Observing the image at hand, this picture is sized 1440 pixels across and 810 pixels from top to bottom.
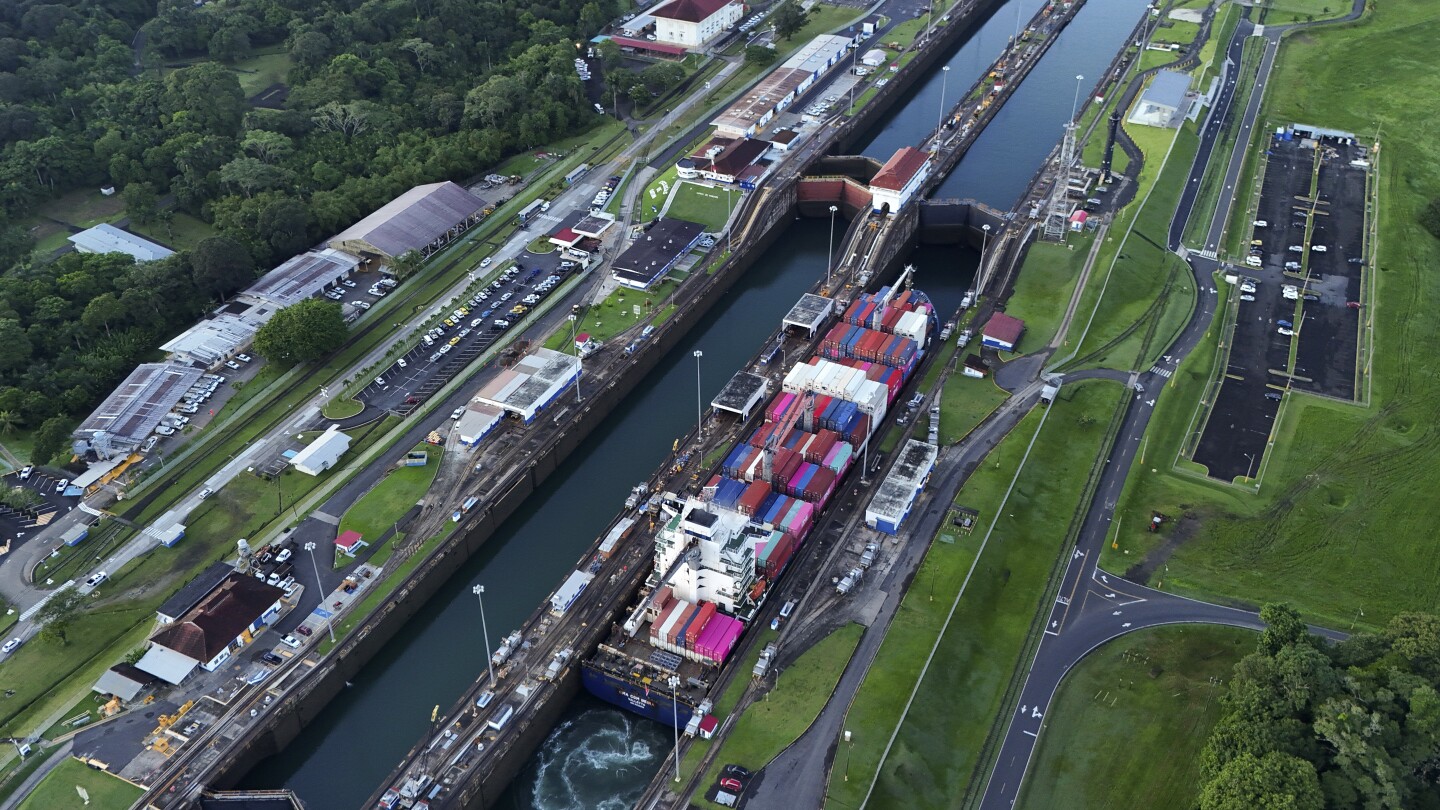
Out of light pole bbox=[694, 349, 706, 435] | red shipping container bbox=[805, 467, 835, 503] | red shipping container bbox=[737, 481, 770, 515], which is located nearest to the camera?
red shipping container bbox=[737, 481, 770, 515]

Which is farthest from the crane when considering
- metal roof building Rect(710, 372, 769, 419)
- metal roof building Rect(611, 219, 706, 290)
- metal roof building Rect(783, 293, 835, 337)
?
metal roof building Rect(611, 219, 706, 290)

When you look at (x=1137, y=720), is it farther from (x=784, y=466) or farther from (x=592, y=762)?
(x=592, y=762)

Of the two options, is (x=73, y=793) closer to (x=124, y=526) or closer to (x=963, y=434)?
(x=124, y=526)

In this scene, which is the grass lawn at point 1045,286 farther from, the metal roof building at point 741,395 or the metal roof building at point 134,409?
the metal roof building at point 134,409

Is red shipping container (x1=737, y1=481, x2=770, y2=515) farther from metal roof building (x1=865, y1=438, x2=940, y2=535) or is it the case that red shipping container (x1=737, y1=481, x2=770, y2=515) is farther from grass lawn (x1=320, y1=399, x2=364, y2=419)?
grass lawn (x1=320, y1=399, x2=364, y2=419)

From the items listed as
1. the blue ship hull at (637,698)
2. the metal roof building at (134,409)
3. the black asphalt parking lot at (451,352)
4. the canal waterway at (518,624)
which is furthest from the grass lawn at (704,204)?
the blue ship hull at (637,698)

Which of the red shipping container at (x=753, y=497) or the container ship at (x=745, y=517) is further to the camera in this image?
the red shipping container at (x=753, y=497)
